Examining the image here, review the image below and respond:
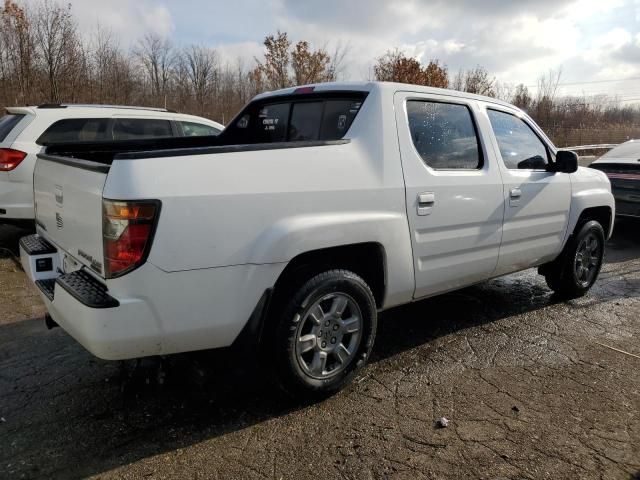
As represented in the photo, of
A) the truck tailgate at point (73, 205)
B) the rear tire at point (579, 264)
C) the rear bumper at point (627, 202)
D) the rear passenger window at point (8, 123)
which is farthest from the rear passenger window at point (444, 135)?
the rear bumper at point (627, 202)

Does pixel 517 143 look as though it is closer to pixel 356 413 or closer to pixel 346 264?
pixel 346 264

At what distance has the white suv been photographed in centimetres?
585

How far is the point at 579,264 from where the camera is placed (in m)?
5.03

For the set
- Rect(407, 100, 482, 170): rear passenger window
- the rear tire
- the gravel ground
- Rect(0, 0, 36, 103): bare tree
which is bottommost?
the gravel ground

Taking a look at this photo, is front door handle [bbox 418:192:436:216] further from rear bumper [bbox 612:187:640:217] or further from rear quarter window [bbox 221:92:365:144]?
rear bumper [bbox 612:187:640:217]

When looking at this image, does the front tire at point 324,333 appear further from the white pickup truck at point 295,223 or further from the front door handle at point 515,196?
the front door handle at point 515,196

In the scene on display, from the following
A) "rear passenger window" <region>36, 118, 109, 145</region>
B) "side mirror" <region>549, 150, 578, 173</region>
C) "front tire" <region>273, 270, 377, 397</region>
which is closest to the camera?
"front tire" <region>273, 270, 377, 397</region>

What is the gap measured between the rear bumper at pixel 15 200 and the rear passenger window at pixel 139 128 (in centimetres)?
136

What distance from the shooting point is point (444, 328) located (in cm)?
429

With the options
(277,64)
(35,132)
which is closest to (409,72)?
Answer: (277,64)

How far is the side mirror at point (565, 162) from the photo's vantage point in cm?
433

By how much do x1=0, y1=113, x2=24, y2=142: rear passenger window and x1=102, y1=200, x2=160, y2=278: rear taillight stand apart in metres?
4.75

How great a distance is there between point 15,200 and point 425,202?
16.5ft

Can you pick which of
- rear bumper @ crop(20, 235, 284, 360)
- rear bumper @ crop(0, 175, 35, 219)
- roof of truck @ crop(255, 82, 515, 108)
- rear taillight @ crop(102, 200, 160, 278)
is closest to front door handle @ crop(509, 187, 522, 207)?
roof of truck @ crop(255, 82, 515, 108)
